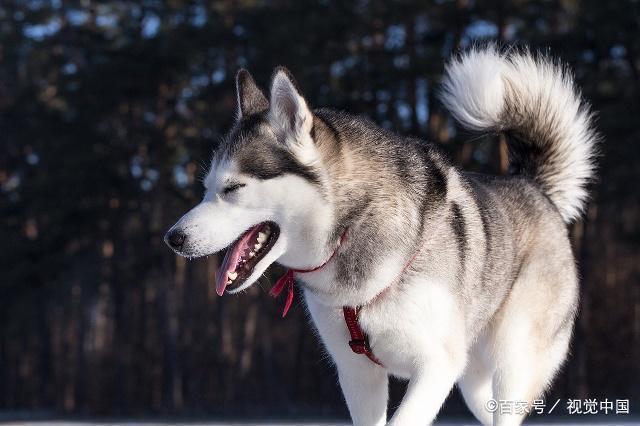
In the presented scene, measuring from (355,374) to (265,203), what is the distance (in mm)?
971

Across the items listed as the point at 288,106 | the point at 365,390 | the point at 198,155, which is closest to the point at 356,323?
the point at 365,390

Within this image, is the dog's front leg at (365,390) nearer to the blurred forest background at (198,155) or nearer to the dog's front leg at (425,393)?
the dog's front leg at (425,393)

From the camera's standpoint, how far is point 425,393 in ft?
13.2

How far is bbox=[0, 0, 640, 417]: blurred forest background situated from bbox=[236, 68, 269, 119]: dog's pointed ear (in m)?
13.2

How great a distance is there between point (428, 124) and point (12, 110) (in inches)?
508

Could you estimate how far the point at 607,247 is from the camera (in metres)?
29.8

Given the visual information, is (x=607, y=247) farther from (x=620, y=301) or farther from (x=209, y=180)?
(x=209, y=180)

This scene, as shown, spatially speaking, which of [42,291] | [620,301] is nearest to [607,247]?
[620,301]

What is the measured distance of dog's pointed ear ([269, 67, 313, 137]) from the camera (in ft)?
13.0

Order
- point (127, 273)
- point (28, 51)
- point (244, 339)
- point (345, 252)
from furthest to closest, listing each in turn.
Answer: point (28, 51) → point (244, 339) → point (127, 273) → point (345, 252)

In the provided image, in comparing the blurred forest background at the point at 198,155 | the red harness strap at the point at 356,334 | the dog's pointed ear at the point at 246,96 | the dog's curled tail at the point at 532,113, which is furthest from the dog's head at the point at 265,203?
the blurred forest background at the point at 198,155

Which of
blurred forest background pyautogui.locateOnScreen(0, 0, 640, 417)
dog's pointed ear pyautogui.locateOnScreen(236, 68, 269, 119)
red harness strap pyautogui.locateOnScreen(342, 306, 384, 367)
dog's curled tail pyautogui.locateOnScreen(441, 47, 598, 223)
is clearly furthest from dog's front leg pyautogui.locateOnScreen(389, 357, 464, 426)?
blurred forest background pyautogui.locateOnScreen(0, 0, 640, 417)

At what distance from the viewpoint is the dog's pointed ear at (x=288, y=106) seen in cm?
395

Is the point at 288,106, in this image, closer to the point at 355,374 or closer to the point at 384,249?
the point at 384,249
